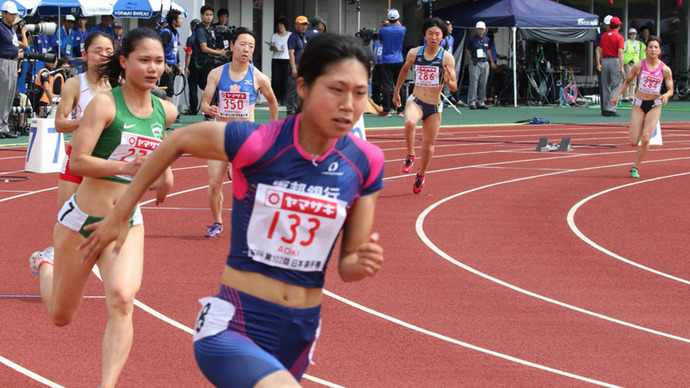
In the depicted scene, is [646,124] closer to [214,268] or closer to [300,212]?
[214,268]

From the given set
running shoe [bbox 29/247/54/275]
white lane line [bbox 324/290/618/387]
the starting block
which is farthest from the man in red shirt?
running shoe [bbox 29/247/54/275]

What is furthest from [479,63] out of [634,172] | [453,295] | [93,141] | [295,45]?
[93,141]

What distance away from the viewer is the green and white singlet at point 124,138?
5.20m

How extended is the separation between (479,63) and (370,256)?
25388mm

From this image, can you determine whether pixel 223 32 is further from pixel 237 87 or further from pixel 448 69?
pixel 237 87

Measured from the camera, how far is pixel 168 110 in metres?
5.59

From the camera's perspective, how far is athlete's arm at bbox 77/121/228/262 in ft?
11.1

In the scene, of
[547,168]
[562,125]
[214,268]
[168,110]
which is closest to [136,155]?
[168,110]

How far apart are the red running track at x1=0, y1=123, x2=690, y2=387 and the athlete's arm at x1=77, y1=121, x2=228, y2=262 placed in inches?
84.9

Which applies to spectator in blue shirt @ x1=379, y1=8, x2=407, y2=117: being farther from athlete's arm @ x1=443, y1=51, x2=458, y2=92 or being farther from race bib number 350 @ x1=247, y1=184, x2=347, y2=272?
race bib number 350 @ x1=247, y1=184, x2=347, y2=272

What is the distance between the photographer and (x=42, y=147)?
48.2 feet

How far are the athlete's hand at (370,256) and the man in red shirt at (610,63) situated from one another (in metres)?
23.2

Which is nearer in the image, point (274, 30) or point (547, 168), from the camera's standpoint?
point (547, 168)

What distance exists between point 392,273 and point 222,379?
5.37 m
